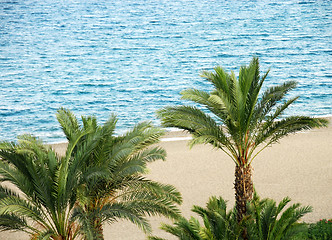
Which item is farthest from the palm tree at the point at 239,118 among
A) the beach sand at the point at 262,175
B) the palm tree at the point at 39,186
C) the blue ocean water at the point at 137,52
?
the blue ocean water at the point at 137,52

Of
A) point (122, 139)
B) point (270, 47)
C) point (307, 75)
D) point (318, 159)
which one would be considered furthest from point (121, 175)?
point (270, 47)

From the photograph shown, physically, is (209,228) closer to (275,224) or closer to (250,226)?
(250,226)

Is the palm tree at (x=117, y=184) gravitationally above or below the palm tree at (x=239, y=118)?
below

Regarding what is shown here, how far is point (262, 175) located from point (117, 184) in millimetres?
8470

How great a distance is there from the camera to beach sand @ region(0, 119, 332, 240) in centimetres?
1658

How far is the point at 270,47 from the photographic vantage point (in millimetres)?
47500

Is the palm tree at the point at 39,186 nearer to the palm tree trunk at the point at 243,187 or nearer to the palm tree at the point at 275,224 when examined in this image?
the palm tree at the point at 275,224

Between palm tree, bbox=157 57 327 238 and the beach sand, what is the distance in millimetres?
3447

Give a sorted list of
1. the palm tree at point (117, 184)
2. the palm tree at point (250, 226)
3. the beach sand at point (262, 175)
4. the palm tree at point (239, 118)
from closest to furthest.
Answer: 1. the palm tree at point (250, 226)
2. the palm tree at point (117, 184)
3. the palm tree at point (239, 118)
4. the beach sand at point (262, 175)

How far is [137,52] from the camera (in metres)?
46.3

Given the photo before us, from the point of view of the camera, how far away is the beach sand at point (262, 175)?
54.4 feet

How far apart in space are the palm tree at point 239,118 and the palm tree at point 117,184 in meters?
1.46

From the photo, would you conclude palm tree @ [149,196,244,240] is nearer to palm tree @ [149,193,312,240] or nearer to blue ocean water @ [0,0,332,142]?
palm tree @ [149,193,312,240]

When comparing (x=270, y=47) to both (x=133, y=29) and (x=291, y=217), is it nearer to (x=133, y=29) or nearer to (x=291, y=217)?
(x=133, y=29)
